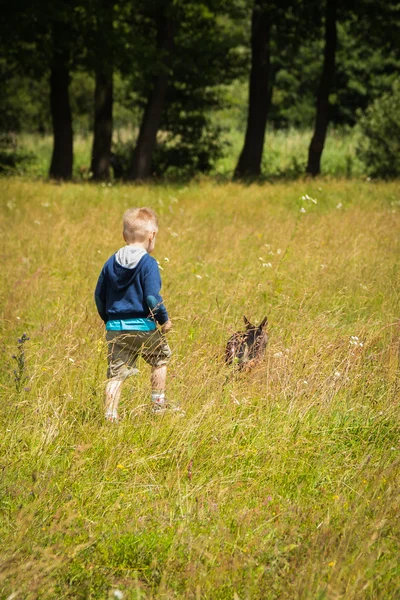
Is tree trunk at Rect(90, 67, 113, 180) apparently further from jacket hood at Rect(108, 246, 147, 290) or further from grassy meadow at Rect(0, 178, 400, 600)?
jacket hood at Rect(108, 246, 147, 290)

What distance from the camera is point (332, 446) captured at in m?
4.00

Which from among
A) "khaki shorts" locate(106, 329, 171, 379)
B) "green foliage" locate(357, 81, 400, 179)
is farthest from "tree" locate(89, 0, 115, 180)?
"khaki shorts" locate(106, 329, 171, 379)

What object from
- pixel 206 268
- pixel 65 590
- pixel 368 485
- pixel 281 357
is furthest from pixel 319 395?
pixel 206 268

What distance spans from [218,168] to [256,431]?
2574 cm

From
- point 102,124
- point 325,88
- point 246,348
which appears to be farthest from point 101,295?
point 325,88

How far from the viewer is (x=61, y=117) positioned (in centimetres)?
1989

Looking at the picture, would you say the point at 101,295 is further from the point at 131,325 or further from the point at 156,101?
the point at 156,101

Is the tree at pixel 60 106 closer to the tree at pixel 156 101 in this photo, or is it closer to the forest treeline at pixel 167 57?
the forest treeline at pixel 167 57

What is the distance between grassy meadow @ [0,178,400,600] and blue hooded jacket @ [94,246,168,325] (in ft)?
1.20

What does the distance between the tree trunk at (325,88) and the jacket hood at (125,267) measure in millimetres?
16557

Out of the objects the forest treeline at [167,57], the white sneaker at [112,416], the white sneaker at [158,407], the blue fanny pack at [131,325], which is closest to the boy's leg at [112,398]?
the white sneaker at [112,416]

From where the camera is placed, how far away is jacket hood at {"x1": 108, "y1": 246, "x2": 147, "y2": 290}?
4355 mm

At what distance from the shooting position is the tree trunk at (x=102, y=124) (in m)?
19.4

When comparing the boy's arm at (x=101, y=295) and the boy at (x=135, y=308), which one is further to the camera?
the boy's arm at (x=101, y=295)
